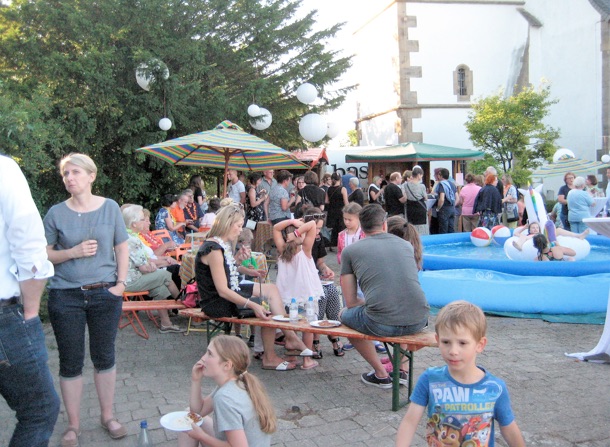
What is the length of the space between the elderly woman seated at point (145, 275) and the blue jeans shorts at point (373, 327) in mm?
2626

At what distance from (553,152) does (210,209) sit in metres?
18.1

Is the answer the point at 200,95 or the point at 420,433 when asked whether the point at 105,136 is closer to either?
the point at 200,95

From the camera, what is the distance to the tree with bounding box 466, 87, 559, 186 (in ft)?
71.8

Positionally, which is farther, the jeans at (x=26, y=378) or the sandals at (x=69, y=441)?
the sandals at (x=69, y=441)

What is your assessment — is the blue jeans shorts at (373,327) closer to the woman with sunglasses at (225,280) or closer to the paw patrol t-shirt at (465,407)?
the woman with sunglasses at (225,280)

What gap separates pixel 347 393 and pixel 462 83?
79.2 ft

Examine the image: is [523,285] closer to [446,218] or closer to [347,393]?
[347,393]

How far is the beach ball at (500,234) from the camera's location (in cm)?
1029

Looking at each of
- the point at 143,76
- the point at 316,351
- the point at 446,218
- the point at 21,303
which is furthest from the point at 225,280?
the point at 446,218

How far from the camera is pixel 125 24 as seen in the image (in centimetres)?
1155

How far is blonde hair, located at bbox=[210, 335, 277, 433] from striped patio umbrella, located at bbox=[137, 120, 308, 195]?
17.9ft

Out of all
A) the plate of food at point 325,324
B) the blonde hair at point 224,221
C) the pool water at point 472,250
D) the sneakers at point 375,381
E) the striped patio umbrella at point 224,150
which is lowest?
the sneakers at point 375,381

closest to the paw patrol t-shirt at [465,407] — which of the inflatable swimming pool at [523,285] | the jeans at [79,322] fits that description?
the jeans at [79,322]

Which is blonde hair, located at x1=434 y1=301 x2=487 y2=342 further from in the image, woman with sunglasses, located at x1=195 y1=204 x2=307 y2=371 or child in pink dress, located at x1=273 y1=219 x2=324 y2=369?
child in pink dress, located at x1=273 y1=219 x2=324 y2=369
